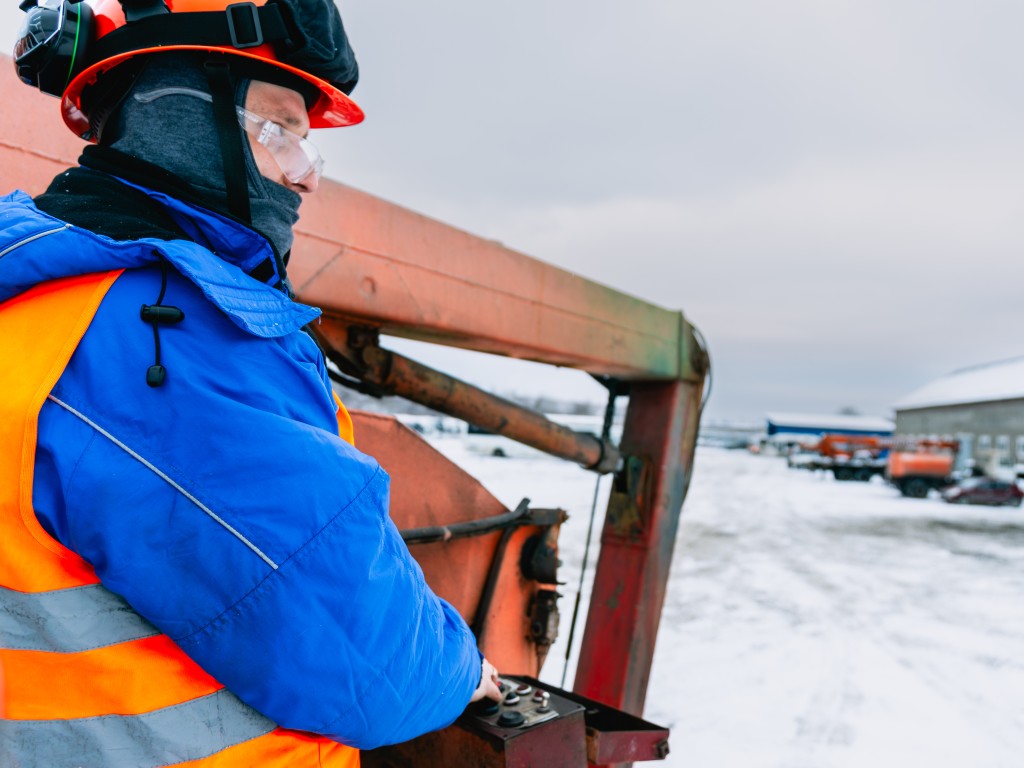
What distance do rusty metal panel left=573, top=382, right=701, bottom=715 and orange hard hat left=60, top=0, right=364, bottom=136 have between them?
2495 millimetres

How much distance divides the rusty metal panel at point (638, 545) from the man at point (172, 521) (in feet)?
7.96

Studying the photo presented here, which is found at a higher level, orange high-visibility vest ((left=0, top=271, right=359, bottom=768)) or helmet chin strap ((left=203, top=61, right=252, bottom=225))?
helmet chin strap ((left=203, top=61, right=252, bottom=225))

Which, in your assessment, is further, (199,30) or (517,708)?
(517,708)

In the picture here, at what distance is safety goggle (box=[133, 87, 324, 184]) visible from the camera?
112cm

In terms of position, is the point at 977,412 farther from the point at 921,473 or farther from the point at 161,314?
the point at 161,314

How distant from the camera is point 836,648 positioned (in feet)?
21.1

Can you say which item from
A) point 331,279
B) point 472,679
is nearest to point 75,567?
point 472,679

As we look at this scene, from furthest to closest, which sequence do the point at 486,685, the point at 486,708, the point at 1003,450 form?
the point at 1003,450
the point at 486,708
the point at 486,685

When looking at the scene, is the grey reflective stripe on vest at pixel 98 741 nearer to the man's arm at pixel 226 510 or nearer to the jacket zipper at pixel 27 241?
the man's arm at pixel 226 510

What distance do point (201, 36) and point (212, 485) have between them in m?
0.71

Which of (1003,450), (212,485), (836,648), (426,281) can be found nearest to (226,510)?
(212,485)

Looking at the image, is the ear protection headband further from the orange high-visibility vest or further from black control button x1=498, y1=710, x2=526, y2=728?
black control button x1=498, y1=710, x2=526, y2=728

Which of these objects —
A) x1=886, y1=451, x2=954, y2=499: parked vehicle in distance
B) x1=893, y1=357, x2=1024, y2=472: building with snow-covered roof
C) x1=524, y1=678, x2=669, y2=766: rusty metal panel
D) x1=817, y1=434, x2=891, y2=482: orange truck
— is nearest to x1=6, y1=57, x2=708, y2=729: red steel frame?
x1=524, y1=678, x2=669, y2=766: rusty metal panel

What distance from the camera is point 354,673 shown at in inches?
37.2
